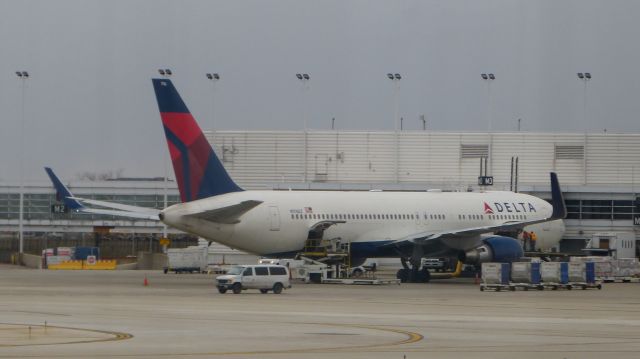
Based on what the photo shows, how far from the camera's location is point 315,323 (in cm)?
3316

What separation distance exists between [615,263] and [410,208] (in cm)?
1225

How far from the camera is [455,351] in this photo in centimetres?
2570

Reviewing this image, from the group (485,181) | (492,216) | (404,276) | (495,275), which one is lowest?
(404,276)

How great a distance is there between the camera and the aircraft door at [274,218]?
57.5 metres

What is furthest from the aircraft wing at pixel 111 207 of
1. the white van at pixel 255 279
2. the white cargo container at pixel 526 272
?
the white cargo container at pixel 526 272

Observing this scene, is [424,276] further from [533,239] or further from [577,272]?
[533,239]

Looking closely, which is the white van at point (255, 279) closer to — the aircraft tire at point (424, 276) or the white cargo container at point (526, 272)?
the white cargo container at point (526, 272)

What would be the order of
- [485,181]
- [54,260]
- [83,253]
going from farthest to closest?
[485,181], [83,253], [54,260]

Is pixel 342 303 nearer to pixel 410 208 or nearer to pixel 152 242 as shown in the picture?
pixel 410 208

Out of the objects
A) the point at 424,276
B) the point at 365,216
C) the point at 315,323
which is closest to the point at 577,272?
the point at 424,276

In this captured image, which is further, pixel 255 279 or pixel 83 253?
pixel 83 253

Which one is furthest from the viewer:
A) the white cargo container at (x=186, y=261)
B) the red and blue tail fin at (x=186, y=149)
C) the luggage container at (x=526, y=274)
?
the white cargo container at (x=186, y=261)

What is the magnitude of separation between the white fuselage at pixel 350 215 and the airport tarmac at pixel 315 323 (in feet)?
12.9

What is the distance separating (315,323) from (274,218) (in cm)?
2461
